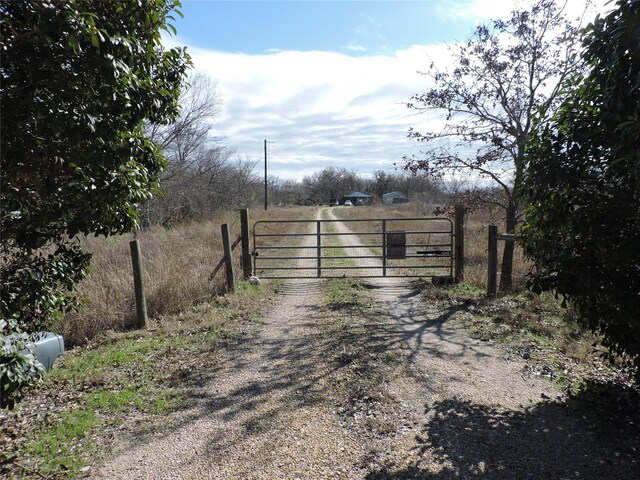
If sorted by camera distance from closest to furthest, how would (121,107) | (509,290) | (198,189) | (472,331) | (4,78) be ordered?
(4,78)
(121,107)
(472,331)
(509,290)
(198,189)

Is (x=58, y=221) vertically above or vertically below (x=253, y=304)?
above

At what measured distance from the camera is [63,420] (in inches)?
161

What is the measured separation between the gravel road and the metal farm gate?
11.9ft

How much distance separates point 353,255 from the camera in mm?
14336

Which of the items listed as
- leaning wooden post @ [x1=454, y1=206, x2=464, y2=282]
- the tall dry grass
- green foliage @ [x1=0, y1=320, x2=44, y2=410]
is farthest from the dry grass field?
green foliage @ [x1=0, y1=320, x2=44, y2=410]

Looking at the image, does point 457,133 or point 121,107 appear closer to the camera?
point 121,107

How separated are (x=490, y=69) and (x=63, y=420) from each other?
992 cm

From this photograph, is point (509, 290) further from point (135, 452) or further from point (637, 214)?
point (135, 452)

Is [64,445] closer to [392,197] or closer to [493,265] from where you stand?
[493,265]

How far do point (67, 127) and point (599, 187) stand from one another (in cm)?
414

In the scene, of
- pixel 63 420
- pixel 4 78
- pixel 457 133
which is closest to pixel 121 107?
pixel 4 78

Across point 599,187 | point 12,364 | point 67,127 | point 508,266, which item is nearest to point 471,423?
point 599,187

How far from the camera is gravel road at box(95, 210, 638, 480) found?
325cm

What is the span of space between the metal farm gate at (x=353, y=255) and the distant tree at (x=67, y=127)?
5.37 metres
